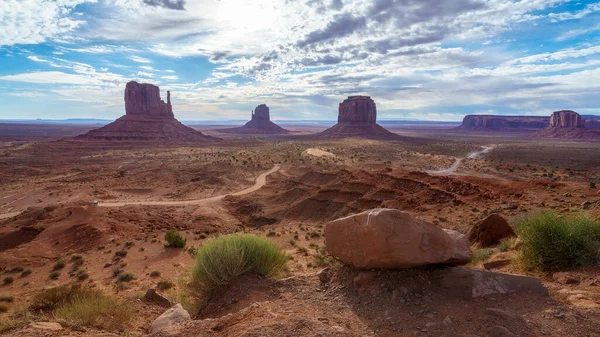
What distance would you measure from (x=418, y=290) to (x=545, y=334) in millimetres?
1922

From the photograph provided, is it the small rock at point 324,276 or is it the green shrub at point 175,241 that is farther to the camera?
the green shrub at point 175,241

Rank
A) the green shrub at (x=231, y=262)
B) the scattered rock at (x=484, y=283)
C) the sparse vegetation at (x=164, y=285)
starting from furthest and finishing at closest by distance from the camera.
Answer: the sparse vegetation at (x=164, y=285) < the green shrub at (x=231, y=262) < the scattered rock at (x=484, y=283)

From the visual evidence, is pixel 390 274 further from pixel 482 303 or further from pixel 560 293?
pixel 560 293

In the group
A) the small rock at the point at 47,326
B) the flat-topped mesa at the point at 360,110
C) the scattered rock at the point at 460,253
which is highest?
the flat-topped mesa at the point at 360,110

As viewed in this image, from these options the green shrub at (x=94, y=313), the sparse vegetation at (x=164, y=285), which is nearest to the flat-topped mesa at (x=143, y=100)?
the sparse vegetation at (x=164, y=285)

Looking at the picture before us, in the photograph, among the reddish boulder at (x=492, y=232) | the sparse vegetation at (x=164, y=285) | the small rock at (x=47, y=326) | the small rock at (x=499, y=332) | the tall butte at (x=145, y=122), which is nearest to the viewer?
the small rock at (x=499, y=332)

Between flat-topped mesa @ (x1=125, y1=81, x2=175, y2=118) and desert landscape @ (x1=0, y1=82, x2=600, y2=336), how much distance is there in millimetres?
71686

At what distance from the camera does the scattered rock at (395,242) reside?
21.1 ft

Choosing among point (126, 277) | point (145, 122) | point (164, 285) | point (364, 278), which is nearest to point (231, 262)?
point (364, 278)

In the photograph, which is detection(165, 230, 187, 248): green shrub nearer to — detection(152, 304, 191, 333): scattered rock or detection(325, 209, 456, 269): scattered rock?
detection(152, 304, 191, 333): scattered rock

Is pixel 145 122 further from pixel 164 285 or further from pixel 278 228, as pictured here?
pixel 164 285

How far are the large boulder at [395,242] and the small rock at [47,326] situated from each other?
547 cm

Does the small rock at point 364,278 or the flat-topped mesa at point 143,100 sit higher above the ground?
the flat-topped mesa at point 143,100

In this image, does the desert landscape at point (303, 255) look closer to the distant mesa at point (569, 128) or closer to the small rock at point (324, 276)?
the small rock at point (324, 276)
